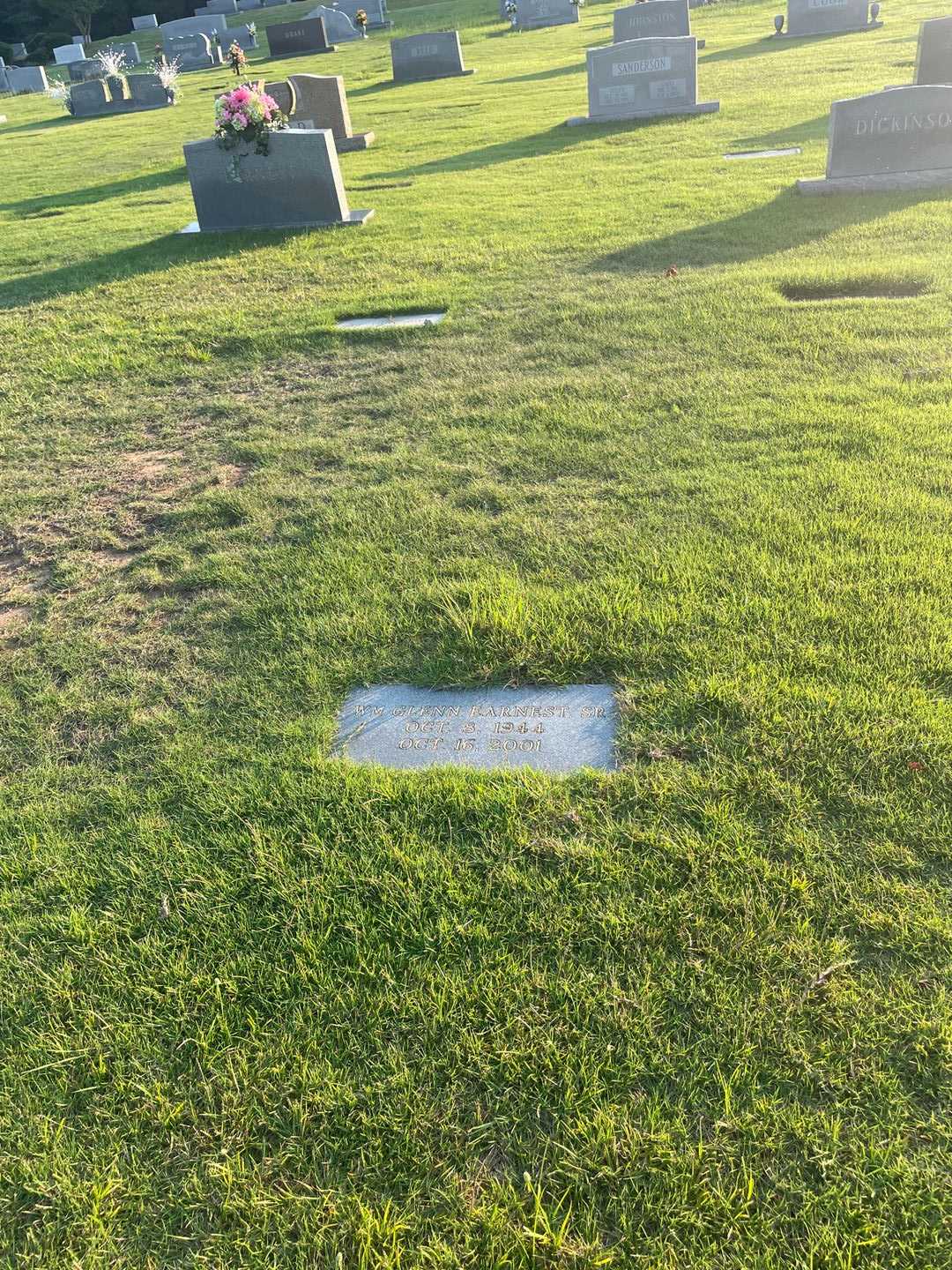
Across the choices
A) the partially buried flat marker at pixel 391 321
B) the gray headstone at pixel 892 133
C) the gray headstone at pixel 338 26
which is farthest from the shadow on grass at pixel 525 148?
the gray headstone at pixel 338 26

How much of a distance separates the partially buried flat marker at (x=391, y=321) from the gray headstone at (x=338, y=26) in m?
29.4

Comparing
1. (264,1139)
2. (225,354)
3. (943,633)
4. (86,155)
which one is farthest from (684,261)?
(86,155)

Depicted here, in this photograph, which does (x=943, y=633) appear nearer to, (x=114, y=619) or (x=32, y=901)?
(x=32, y=901)

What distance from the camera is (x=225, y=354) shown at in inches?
243

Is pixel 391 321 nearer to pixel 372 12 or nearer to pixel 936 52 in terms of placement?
pixel 936 52

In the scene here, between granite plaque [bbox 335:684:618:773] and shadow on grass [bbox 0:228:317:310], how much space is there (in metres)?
7.29

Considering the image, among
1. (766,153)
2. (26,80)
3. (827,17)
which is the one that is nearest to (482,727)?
(766,153)

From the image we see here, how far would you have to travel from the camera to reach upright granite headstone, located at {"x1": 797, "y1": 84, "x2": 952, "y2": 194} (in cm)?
778

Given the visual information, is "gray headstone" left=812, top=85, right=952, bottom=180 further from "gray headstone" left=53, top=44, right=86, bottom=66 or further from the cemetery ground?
"gray headstone" left=53, top=44, right=86, bottom=66

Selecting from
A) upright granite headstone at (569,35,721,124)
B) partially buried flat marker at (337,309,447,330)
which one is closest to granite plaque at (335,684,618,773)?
partially buried flat marker at (337,309,447,330)

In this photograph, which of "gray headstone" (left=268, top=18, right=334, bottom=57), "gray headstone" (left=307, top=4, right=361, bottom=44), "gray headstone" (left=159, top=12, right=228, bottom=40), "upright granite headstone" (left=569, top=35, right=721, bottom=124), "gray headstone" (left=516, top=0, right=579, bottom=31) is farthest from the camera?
"gray headstone" (left=159, top=12, right=228, bottom=40)

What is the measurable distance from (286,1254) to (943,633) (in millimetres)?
2542

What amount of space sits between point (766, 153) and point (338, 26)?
26.7 meters

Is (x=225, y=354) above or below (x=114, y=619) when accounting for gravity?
above
